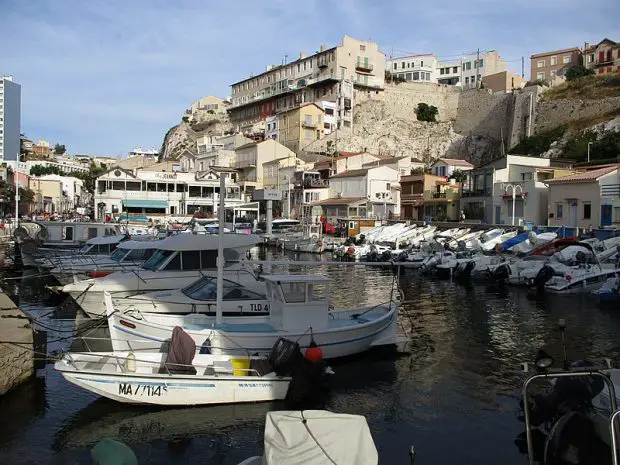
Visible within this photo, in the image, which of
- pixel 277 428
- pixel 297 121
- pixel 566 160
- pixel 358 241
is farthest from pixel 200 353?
pixel 297 121

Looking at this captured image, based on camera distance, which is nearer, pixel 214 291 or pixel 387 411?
pixel 387 411

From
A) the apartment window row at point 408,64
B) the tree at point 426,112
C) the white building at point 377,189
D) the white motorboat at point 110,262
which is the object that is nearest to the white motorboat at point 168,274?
the white motorboat at point 110,262

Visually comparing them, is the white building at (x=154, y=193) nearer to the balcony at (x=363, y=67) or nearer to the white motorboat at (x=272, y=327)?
the balcony at (x=363, y=67)

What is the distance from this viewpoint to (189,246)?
20.9m

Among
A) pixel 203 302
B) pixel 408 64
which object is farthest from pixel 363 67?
pixel 203 302

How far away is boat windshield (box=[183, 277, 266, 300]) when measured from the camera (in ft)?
55.4

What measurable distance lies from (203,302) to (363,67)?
88845mm

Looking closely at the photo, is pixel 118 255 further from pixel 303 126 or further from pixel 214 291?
pixel 303 126

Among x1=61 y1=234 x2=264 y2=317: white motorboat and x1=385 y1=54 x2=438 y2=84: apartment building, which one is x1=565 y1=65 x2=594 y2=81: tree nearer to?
x1=385 y1=54 x2=438 y2=84: apartment building

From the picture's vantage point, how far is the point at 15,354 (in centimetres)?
1183

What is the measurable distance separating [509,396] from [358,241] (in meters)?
39.3

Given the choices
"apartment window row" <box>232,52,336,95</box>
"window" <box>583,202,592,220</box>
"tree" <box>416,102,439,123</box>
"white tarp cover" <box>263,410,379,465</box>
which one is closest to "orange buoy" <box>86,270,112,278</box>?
"white tarp cover" <box>263,410,379,465</box>

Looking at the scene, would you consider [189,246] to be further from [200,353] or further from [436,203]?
[436,203]

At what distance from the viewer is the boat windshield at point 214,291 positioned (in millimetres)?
16891
